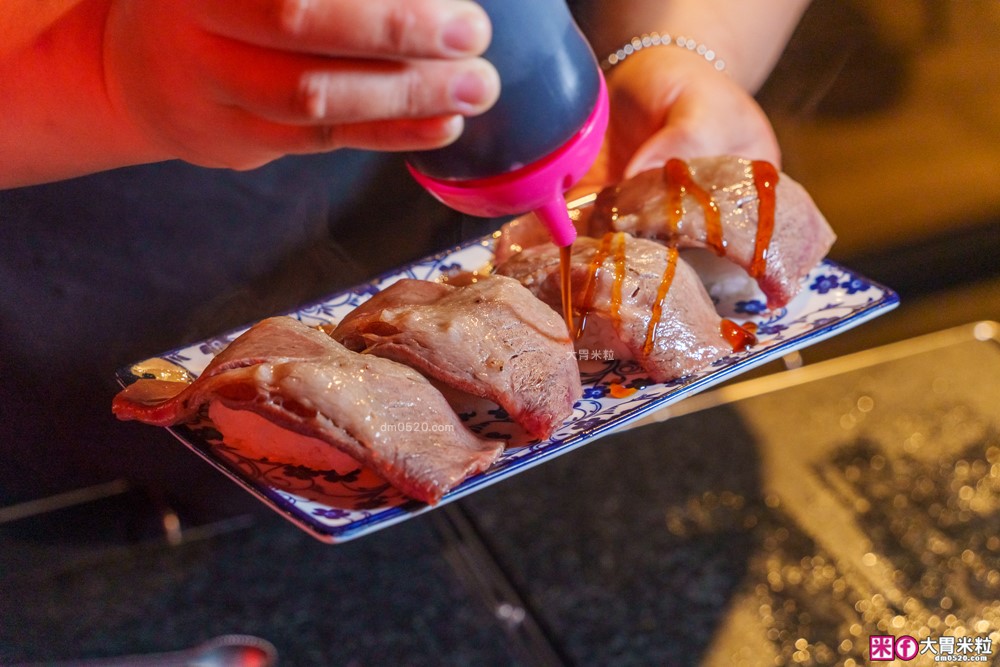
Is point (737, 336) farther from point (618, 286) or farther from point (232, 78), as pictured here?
→ point (232, 78)

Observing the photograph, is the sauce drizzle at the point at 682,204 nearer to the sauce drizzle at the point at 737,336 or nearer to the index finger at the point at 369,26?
the sauce drizzle at the point at 737,336

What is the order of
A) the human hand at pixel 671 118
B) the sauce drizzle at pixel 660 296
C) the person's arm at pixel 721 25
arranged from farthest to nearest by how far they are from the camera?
the person's arm at pixel 721 25, the human hand at pixel 671 118, the sauce drizzle at pixel 660 296

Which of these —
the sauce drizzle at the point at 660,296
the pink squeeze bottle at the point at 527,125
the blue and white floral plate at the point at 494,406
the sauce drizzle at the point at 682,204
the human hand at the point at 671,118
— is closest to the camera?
the pink squeeze bottle at the point at 527,125

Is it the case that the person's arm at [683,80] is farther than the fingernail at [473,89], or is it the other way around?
the person's arm at [683,80]

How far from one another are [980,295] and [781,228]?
1291mm

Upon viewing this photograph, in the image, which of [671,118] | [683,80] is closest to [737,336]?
[671,118]

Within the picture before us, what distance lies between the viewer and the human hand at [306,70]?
0.80 metres

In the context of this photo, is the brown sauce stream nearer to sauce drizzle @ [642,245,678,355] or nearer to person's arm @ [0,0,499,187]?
sauce drizzle @ [642,245,678,355]

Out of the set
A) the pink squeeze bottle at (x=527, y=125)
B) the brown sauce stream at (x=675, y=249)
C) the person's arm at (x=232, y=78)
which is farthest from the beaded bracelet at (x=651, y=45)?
the person's arm at (x=232, y=78)

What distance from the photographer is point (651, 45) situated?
215cm

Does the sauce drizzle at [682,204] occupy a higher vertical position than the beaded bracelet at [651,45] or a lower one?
lower

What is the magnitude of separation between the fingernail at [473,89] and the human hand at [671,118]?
3.15 feet

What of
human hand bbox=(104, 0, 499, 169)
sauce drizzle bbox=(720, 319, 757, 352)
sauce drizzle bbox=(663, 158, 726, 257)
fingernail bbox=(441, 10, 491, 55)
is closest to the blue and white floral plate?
sauce drizzle bbox=(720, 319, 757, 352)

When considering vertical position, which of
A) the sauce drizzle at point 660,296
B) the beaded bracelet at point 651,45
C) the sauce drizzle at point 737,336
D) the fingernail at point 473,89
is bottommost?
the sauce drizzle at point 737,336
